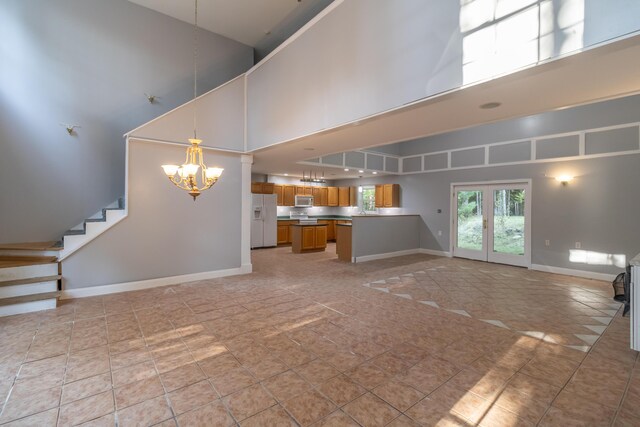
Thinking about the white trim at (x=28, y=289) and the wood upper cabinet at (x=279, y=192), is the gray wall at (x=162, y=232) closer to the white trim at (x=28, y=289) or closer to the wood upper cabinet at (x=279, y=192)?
the white trim at (x=28, y=289)

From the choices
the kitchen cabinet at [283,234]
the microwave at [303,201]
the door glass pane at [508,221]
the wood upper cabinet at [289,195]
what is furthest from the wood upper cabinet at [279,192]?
the door glass pane at [508,221]

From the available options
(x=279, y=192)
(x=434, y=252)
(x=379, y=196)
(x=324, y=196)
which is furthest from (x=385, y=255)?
(x=279, y=192)

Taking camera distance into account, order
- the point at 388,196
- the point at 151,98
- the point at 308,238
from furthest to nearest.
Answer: the point at 388,196 → the point at 308,238 → the point at 151,98

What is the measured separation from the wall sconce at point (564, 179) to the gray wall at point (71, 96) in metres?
8.08

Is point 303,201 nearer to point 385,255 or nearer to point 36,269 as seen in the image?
point 385,255

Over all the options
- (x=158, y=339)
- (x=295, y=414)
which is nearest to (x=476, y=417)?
(x=295, y=414)

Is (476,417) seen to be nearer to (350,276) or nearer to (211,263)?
(350,276)

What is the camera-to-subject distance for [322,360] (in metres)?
2.61

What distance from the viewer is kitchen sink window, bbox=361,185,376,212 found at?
10188 mm

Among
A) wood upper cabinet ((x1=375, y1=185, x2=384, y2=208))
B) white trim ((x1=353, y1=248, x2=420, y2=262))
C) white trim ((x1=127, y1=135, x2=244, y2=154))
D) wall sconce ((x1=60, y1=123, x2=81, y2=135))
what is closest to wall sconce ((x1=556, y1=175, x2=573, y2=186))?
white trim ((x1=353, y1=248, x2=420, y2=262))

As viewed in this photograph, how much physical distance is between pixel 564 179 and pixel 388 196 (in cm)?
437

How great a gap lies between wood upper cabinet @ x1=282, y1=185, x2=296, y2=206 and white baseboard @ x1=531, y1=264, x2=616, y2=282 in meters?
7.08

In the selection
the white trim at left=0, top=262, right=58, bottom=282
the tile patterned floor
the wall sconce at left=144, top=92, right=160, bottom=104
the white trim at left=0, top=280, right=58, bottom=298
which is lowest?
the tile patterned floor

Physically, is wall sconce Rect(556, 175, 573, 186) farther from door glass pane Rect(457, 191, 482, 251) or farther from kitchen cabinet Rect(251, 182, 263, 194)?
kitchen cabinet Rect(251, 182, 263, 194)
